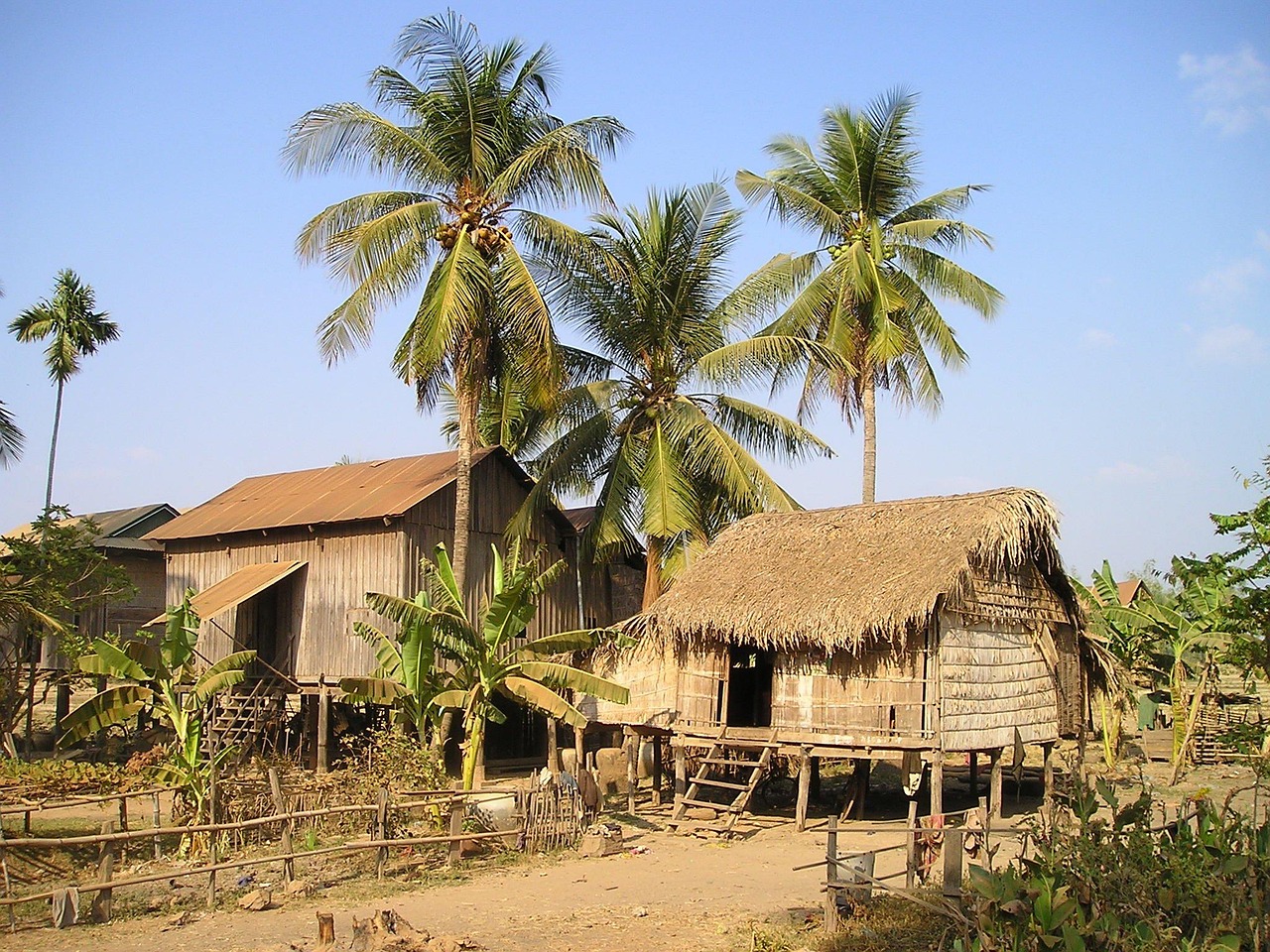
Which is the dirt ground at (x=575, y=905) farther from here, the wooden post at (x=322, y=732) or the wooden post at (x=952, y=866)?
the wooden post at (x=322, y=732)

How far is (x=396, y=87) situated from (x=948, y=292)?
1035cm

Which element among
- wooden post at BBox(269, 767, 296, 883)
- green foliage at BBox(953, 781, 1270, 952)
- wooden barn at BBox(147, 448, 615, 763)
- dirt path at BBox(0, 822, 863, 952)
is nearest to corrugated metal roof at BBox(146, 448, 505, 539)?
wooden barn at BBox(147, 448, 615, 763)

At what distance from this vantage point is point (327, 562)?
21.9 meters

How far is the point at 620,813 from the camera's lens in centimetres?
1777

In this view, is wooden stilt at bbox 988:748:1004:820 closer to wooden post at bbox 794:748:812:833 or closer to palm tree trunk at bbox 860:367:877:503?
wooden post at bbox 794:748:812:833

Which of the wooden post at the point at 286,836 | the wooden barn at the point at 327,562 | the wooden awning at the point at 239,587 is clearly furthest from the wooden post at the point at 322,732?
the wooden post at the point at 286,836

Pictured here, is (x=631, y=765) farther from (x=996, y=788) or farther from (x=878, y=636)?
(x=996, y=788)

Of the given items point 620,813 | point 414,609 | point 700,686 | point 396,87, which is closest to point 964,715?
point 700,686

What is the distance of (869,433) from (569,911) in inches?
495

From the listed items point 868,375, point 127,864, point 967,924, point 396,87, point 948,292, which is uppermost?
point 396,87

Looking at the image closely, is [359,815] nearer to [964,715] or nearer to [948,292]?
[964,715]

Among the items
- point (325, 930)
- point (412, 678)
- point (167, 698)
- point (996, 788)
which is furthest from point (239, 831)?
point (996, 788)

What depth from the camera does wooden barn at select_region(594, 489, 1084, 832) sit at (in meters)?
15.6

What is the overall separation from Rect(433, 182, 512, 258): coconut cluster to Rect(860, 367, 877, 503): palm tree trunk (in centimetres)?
720
